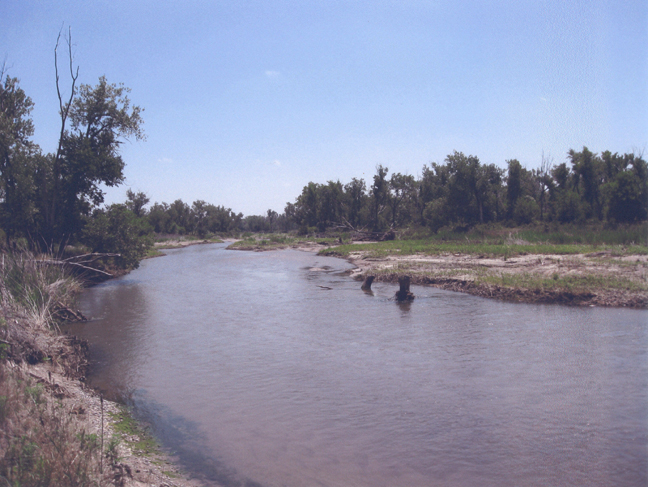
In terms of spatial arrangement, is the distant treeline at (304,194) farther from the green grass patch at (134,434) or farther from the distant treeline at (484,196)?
the green grass patch at (134,434)

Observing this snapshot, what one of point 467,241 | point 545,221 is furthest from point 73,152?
point 545,221

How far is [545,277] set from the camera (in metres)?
19.6

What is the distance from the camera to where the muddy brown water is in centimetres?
633

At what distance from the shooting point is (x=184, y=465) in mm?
6215

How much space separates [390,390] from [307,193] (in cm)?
8153

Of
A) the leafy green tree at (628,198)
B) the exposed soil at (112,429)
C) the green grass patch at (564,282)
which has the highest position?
the leafy green tree at (628,198)

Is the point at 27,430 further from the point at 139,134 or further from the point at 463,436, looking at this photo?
the point at 139,134

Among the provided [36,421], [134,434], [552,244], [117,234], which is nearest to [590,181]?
[552,244]

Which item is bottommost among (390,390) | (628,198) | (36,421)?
(390,390)

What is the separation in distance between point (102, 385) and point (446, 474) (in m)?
7.30

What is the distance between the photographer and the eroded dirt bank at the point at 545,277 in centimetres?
1655

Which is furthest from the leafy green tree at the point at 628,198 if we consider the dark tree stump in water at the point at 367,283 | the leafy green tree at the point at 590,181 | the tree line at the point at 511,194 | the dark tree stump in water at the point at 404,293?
the dark tree stump in water at the point at 404,293

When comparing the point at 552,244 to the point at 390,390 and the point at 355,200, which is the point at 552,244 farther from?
the point at 355,200

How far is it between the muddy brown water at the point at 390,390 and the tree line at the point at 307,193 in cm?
782
